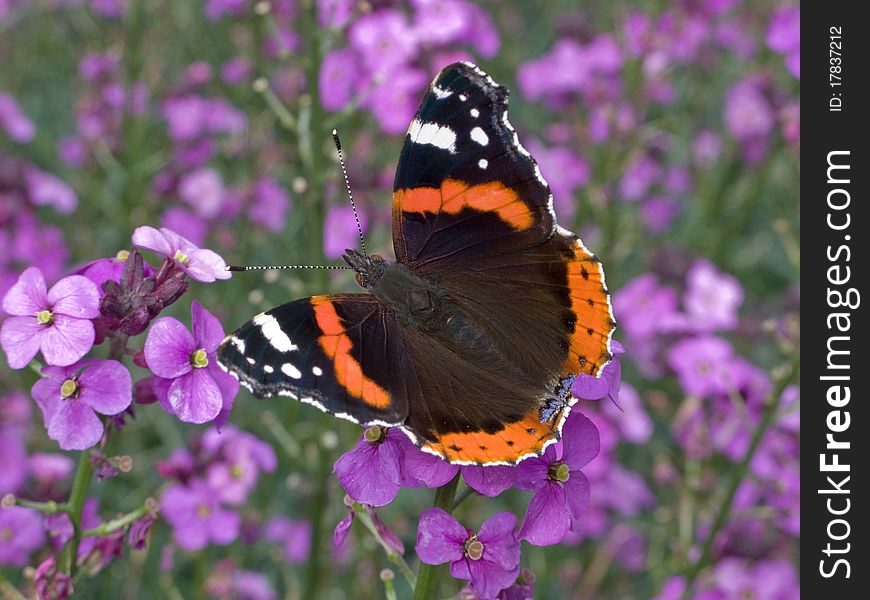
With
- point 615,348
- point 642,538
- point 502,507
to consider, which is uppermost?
point 615,348

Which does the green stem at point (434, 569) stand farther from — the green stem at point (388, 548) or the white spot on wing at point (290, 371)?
the white spot on wing at point (290, 371)

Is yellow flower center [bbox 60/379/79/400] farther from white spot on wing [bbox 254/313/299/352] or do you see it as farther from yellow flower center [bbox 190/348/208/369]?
white spot on wing [bbox 254/313/299/352]

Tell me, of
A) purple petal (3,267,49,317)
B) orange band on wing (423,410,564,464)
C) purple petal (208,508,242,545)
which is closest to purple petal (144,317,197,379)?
purple petal (3,267,49,317)

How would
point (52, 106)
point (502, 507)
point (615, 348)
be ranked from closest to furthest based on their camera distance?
point (615, 348)
point (502, 507)
point (52, 106)

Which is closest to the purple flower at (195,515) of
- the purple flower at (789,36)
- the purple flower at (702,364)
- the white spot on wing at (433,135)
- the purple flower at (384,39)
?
the white spot on wing at (433,135)

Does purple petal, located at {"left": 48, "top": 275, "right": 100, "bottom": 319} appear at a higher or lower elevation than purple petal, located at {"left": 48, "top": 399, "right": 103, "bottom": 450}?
higher

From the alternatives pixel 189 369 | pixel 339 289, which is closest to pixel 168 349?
pixel 189 369

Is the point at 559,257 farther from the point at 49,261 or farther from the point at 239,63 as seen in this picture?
the point at 239,63

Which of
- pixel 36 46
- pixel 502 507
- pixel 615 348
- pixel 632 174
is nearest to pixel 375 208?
pixel 502 507
